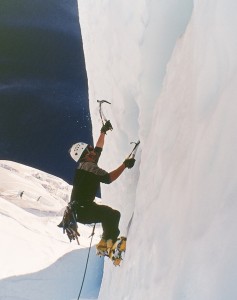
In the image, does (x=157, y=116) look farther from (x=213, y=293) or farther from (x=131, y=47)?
(x=213, y=293)

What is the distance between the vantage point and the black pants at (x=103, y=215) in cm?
403

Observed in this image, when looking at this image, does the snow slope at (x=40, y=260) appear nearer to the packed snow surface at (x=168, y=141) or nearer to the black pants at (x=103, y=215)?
the packed snow surface at (x=168, y=141)

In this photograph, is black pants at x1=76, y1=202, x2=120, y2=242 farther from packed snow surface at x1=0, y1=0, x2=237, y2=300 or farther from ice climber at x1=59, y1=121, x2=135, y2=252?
packed snow surface at x1=0, y1=0, x2=237, y2=300

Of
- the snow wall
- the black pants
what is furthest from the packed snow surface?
the black pants

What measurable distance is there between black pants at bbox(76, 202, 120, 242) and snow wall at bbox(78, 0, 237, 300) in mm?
241

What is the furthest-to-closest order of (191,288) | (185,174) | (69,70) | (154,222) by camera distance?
(69,70) < (154,222) < (185,174) < (191,288)

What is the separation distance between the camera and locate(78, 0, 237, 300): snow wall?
1831 mm

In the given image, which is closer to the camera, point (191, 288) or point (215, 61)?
point (191, 288)

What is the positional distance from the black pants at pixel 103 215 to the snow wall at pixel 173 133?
24 centimetres

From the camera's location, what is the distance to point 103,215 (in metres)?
4.04

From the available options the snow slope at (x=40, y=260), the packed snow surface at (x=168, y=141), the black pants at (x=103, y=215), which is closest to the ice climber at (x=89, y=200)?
the black pants at (x=103, y=215)

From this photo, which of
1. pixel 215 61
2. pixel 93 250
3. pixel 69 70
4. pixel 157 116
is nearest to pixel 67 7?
pixel 69 70

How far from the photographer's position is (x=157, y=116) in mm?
3969

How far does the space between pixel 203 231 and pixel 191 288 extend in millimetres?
274
